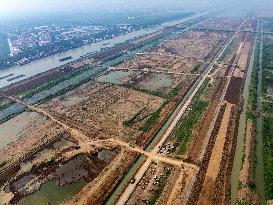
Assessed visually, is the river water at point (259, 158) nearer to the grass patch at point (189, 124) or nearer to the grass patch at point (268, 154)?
the grass patch at point (268, 154)

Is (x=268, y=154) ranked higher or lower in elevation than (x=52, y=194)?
higher

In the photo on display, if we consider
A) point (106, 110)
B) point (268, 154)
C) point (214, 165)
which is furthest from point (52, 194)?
point (268, 154)

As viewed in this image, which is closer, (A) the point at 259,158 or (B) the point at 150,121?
(A) the point at 259,158

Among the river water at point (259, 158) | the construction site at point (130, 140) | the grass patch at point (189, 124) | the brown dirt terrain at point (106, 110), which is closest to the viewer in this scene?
the river water at point (259, 158)

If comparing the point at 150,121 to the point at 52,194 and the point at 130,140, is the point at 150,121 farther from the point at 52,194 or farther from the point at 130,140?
the point at 52,194

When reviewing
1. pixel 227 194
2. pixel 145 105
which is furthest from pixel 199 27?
pixel 227 194

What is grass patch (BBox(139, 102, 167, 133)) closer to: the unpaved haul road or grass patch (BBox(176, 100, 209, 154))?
the unpaved haul road

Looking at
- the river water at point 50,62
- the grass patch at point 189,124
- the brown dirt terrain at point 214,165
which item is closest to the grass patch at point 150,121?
the grass patch at point 189,124

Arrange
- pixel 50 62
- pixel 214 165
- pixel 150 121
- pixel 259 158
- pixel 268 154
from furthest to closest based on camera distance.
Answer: pixel 50 62, pixel 150 121, pixel 268 154, pixel 259 158, pixel 214 165

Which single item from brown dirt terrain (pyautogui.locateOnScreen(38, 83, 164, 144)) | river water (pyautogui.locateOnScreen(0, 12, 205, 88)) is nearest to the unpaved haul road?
brown dirt terrain (pyautogui.locateOnScreen(38, 83, 164, 144))
